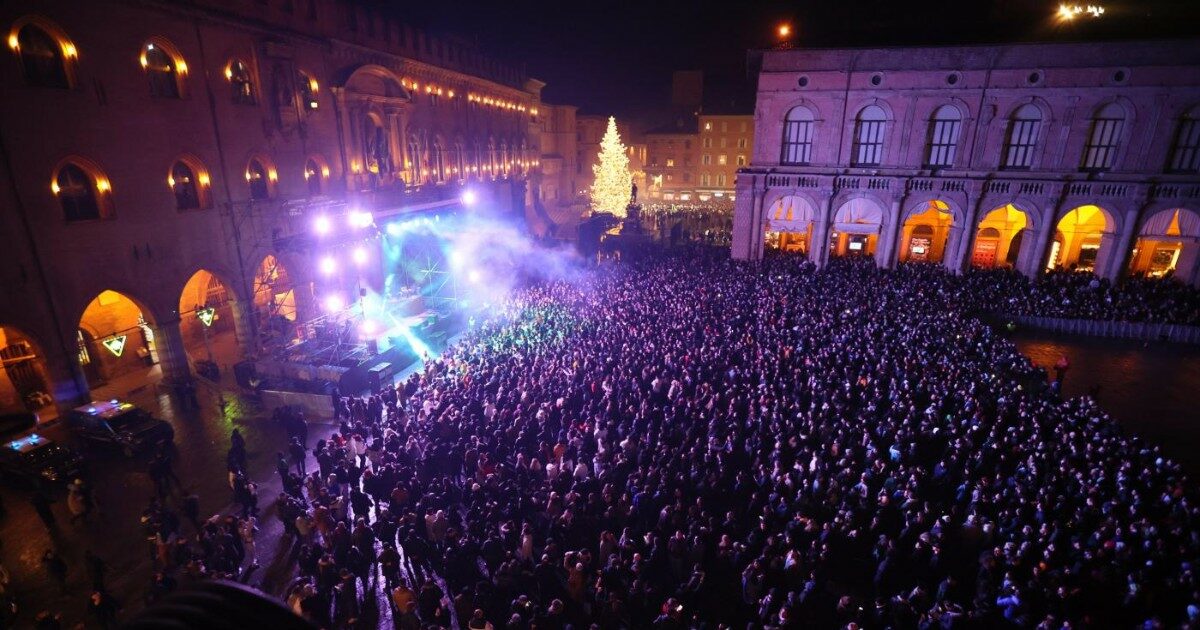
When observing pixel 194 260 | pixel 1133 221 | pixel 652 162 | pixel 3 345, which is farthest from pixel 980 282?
pixel 652 162

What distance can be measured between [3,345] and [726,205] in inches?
2116

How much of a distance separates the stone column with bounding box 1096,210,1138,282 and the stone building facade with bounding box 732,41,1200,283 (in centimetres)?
6

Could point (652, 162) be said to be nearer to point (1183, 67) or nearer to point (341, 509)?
point (1183, 67)

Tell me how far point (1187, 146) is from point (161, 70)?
41.6 m

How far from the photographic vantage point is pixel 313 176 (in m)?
24.9

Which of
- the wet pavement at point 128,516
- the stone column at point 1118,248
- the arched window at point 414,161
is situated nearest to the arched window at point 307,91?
the arched window at point 414,161

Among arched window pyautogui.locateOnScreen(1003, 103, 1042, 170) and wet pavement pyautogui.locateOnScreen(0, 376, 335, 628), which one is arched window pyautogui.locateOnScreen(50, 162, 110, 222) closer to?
wet pavement pyautogui.locateOnScreen(0, 376, 335, 628)

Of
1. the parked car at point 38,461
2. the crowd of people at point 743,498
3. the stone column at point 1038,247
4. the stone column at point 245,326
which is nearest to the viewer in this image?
the crowd of people at point 743,498

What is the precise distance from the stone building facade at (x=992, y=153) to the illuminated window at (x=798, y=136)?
7 cm

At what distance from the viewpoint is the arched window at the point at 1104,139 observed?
83.0 ft

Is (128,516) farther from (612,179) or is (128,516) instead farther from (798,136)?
(612,179)

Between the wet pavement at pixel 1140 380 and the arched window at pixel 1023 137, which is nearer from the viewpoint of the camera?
the wet pavement at pixel 1140 380

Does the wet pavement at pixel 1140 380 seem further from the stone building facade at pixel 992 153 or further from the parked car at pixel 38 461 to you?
the parked car at pixel 38 461

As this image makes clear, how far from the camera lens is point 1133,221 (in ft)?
84.1
